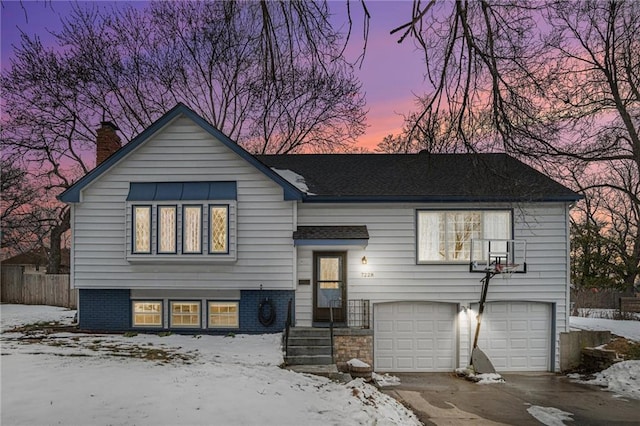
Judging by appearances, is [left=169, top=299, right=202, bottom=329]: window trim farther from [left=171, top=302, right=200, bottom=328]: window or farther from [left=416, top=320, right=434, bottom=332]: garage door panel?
[left=416, top=320, right=434, bottom=332]: garage door panel

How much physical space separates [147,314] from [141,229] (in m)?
2.62

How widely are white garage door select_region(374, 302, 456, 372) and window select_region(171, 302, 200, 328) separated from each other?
5.44 metres

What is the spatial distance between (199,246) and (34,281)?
12.3m

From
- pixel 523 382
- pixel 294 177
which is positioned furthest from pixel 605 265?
pixel 294 177

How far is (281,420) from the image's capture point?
5.82 m

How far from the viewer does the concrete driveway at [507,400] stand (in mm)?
8273

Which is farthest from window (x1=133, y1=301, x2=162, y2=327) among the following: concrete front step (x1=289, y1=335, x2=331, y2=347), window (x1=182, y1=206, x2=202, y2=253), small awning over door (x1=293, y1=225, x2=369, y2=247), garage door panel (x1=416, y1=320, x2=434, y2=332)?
garage door panel (x1=416, y1=320, x2=434, y2=332)

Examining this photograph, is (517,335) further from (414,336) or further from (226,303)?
(226,303)

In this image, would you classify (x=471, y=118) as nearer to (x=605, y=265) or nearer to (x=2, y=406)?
(x=2, y=406)

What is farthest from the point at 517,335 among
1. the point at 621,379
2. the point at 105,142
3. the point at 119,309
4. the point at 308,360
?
the point at 105,142

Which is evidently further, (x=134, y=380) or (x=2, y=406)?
(x=134, y=380)

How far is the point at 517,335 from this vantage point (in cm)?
1268

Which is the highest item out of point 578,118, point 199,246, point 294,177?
point 578,118

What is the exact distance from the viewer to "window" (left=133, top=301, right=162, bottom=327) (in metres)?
12.2
